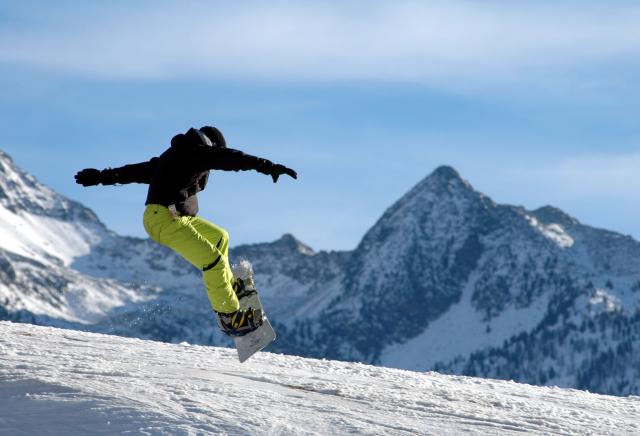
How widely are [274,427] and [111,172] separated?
4.94 metres

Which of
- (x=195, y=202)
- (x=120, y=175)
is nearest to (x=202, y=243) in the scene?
(x=195, y=202)

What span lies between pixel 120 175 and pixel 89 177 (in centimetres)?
46

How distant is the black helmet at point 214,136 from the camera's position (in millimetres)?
13685

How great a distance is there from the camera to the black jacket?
42.7 ft

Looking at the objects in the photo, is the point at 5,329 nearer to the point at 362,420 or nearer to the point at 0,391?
the point at 0,391

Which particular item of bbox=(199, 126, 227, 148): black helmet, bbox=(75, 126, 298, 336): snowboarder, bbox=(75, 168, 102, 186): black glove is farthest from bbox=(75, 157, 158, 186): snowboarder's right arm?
bbox=(199, 126, 227, 148): black helmet

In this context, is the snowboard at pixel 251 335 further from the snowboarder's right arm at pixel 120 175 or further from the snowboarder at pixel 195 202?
the snowboarder's right arm at pixel 120 175

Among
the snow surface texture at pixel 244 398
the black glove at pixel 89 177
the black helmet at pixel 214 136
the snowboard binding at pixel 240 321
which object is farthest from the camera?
the black glove at pixel 89 177

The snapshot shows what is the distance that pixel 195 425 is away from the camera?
10.8 metres

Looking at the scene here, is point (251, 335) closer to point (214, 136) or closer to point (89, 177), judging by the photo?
point (214, 136)

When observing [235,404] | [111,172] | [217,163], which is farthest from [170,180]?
[235,404]

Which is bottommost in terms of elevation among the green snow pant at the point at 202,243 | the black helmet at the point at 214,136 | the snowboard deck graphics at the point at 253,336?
the snowboard deck graphics at the point at 253,336

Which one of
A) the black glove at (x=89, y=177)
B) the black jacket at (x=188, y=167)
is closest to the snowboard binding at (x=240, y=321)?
the black jacket at (x=188, y=167)

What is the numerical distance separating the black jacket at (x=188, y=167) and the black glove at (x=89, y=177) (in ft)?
3.89
